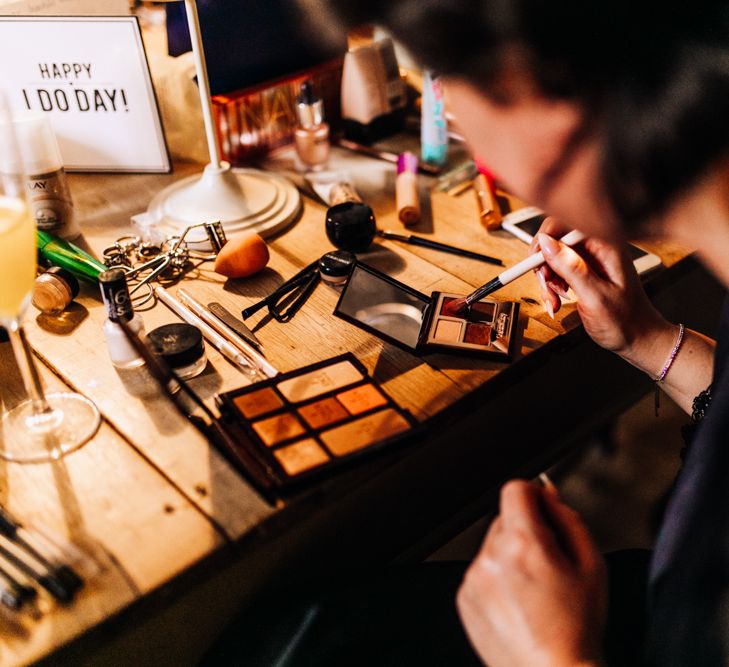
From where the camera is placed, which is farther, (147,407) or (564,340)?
(564,340)

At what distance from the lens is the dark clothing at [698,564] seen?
23.1 inches

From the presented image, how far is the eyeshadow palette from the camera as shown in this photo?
726 millimetres

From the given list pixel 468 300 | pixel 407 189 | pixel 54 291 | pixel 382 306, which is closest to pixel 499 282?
pixel 468 300

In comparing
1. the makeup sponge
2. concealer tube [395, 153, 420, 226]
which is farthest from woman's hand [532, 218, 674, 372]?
the makeup sponge

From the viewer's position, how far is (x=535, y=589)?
0.62 meters

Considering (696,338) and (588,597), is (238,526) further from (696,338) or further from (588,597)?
(696,338)

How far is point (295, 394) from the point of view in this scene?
0.80m

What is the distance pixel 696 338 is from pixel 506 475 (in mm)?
479

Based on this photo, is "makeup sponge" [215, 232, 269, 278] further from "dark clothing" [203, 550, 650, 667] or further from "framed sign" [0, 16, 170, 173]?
"dark clothing" [203, 550, 650, 667]

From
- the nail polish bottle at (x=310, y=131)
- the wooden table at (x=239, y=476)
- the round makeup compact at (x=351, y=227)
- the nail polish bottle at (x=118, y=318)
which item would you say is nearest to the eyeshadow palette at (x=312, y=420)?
the wooden table at (x=239, y=476)

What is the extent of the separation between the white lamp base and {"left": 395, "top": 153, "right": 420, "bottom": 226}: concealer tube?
17 centimetres

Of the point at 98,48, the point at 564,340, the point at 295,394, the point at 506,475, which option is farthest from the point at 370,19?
the point at 506,475

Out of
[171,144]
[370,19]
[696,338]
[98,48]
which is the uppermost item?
[370,19]

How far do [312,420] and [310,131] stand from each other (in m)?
0.66
